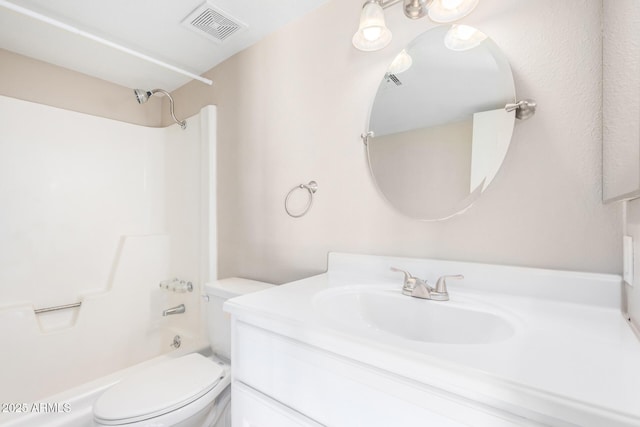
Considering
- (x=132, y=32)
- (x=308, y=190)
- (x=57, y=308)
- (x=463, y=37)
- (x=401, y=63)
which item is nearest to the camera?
(x=463, y=37)

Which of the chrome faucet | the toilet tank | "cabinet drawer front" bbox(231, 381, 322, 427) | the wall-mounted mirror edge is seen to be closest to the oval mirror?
the wall-mounted mirror edge

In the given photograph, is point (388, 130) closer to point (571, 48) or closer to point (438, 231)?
point (438, 231)

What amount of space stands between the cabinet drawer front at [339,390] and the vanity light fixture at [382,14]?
105 cm

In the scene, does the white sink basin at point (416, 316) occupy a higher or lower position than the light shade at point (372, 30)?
lower

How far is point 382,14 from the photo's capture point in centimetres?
99

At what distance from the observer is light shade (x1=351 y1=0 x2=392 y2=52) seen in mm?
983

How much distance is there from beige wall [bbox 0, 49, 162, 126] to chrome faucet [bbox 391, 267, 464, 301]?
2.39 metres

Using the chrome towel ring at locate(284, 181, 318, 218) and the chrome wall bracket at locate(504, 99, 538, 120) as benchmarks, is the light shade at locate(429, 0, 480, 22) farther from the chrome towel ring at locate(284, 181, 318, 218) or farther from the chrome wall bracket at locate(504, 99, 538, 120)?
the chrome towel ring at locate(284, 181, 318, 218)

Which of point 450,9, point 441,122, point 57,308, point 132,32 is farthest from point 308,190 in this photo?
point 57,308

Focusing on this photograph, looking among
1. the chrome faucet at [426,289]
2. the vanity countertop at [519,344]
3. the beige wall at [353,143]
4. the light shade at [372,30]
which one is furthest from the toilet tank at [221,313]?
the light shade at [372,30]

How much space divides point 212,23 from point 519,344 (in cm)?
179

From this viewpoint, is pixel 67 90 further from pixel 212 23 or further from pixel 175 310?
pixel 175 310

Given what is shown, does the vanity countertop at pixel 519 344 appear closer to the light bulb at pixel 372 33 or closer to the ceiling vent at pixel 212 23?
the light bulb at pixel 372 33

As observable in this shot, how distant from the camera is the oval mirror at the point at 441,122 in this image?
892 millimetres
